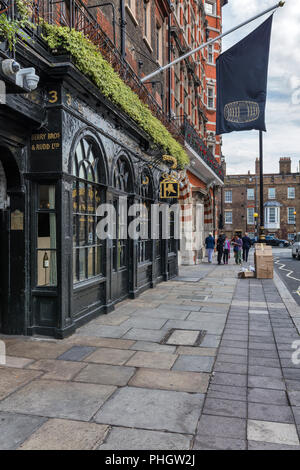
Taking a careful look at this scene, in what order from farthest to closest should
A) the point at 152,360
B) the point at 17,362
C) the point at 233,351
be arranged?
the point at 233,351, the point at 152,360, the point at 17,362

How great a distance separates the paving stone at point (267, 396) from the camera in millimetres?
3828

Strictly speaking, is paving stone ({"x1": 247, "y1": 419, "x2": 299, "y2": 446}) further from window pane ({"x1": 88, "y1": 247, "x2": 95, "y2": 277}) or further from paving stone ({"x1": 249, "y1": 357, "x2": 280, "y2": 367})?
window pane ({"x1": 88, "y1": 247, "x2": 95, "y2": 277})

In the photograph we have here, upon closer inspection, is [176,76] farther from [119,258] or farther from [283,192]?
[283,192]

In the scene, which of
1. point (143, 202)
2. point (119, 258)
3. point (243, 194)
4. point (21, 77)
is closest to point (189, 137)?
point (143, 202)

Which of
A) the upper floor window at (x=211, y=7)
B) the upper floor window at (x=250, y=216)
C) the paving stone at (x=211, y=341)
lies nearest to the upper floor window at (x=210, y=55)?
the upper floor window at (x=211, y=7)

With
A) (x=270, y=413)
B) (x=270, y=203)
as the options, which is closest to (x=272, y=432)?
(x=270, y=413)

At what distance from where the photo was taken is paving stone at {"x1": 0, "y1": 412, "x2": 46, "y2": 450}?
9.84 ft

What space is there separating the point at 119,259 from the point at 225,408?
19.4ft

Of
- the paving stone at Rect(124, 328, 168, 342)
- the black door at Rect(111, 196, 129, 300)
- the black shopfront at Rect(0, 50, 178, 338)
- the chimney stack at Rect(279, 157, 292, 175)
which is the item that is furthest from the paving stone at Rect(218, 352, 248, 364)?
the chimney stack at Rect(279, 157, 292, 175)

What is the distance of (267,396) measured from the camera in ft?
13.0

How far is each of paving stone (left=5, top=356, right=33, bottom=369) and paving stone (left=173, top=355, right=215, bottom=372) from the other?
1826 mm

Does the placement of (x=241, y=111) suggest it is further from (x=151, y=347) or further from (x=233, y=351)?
(x=151, y=347)

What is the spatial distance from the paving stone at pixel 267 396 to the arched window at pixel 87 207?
3.72 m

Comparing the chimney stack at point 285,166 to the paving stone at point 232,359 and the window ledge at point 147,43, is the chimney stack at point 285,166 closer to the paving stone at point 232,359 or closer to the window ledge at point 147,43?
the window ledge at point 147,43
